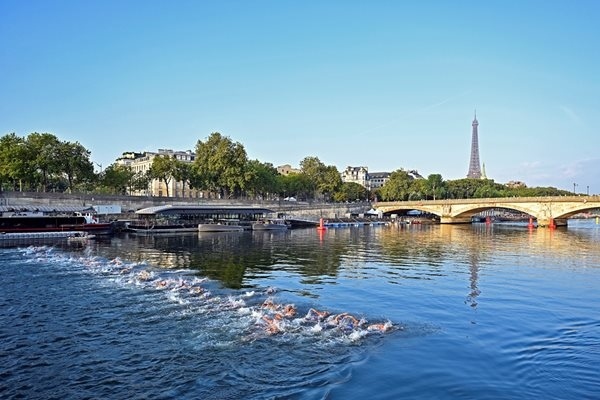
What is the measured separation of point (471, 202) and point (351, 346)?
120 m

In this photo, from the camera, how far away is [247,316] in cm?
2066

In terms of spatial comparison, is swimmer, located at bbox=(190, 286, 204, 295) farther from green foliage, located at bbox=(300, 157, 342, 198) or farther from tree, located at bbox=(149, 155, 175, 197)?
green foliage, located at bbox=(300, 157, 342, 198)

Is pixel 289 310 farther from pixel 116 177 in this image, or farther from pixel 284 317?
pixel 116 177

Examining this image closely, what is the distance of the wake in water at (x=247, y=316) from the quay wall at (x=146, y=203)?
205 feet

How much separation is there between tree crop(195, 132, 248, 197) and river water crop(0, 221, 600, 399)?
3475 inches

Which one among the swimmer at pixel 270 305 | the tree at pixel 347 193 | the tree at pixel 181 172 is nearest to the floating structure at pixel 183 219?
the tree at pixel 181 172

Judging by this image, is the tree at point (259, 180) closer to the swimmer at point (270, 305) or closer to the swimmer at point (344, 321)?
the swimmer at point (270, 305)

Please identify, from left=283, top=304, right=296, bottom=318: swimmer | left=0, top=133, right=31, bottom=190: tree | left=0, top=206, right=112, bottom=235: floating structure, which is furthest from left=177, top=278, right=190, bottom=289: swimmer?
left=0, top=133, right=31, bottom=190: tree

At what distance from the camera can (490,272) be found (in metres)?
37.0

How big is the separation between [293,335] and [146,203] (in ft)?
303

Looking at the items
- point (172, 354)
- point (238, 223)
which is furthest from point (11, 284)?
point (238, 223)

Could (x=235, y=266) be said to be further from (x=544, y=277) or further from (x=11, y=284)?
(x=544, y=277)

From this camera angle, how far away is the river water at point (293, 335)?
1338 cm

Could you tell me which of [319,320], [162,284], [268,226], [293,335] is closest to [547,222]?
[268,226]
